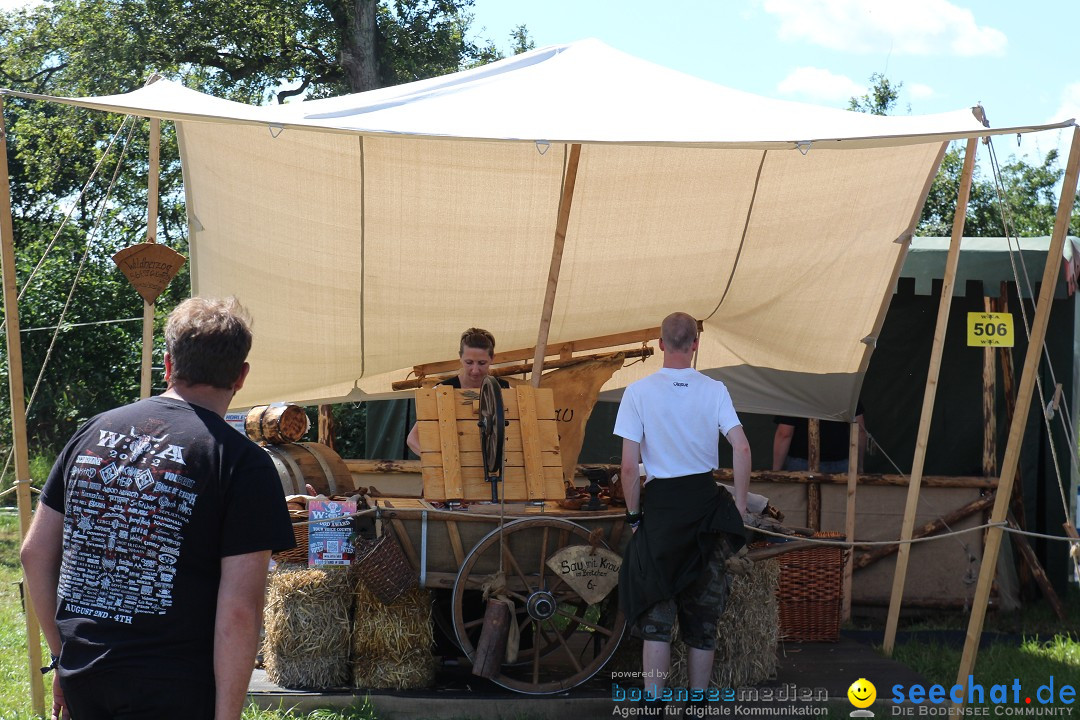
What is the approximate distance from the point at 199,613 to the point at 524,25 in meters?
16.7

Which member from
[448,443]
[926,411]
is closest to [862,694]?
[926,411]

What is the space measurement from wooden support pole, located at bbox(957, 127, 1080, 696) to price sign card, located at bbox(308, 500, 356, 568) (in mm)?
2221

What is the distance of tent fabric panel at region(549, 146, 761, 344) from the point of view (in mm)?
4793

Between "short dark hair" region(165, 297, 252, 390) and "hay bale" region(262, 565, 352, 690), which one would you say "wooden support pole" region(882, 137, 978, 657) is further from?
"short dark hair" region(165, 297, 252, 390)

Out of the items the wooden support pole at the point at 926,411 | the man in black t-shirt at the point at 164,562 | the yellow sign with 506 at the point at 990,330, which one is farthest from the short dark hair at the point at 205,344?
the yellow sign with 506 at the point at 990,330

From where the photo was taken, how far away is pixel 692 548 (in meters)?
3.68

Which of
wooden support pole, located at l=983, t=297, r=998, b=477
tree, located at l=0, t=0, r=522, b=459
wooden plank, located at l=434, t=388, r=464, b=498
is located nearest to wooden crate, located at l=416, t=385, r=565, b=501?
wooden plank, located at l=434, t=388, r=464, b=498

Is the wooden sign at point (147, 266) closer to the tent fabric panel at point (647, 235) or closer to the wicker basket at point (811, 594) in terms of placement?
the tent fabric panel at point (647, 235)

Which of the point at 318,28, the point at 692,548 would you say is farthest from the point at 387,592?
the point at 318,28

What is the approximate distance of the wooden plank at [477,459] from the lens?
402 centimetres

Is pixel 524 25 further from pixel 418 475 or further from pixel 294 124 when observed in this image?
pixel 294 124

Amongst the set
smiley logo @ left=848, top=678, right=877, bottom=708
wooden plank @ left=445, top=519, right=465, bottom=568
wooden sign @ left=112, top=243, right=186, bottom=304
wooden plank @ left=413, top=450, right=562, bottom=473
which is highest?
wooden sign @ left=112, top=243, right=186, bottom=304

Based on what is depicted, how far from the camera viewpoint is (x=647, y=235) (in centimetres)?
514

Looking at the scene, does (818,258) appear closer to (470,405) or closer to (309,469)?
(470,405)
